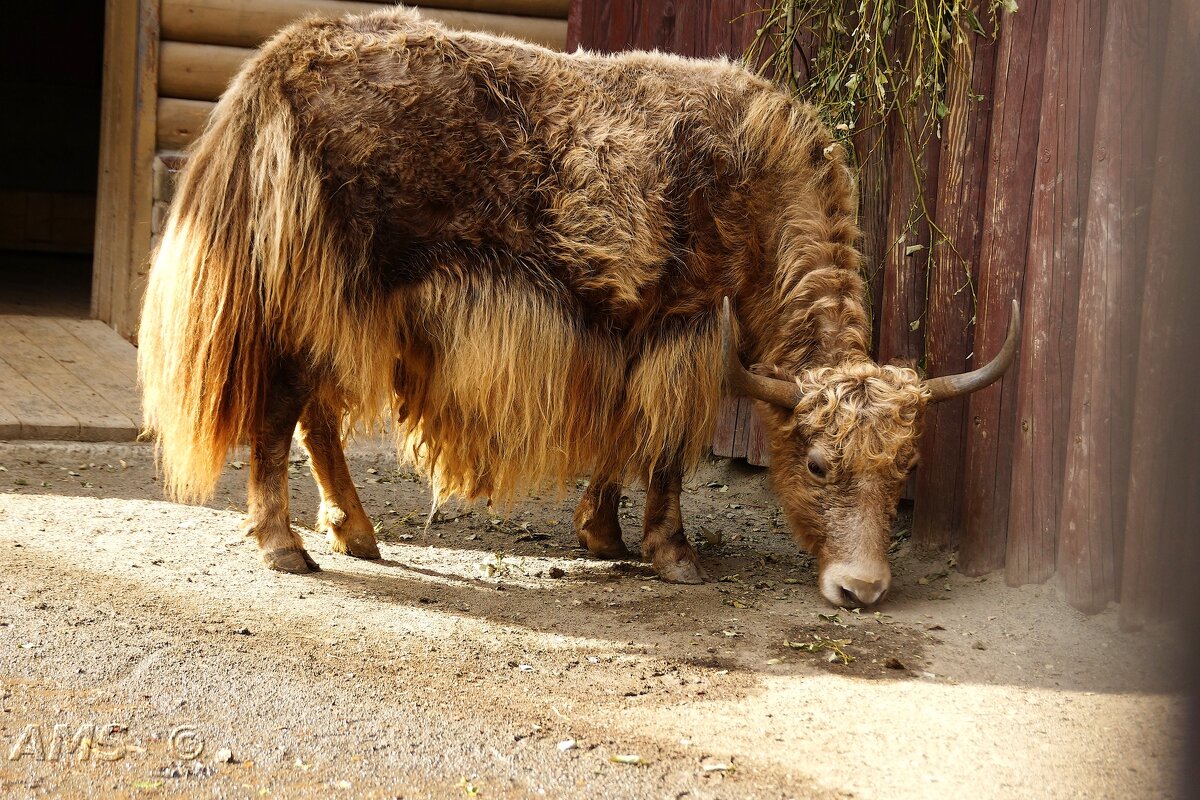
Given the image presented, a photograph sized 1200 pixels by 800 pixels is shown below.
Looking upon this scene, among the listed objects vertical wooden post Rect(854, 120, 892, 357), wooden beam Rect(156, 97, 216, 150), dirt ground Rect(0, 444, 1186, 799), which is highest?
wooden beam Rect(156, 97, 216, 150)

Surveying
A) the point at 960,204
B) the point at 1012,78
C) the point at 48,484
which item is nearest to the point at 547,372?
the point at 960,204

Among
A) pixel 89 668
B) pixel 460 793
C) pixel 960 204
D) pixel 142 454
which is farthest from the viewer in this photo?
pixel 142 454

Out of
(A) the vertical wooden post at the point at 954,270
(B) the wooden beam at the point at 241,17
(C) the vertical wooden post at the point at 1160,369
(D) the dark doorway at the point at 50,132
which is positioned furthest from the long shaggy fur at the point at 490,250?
(D) the dark doorway at the point at 50,132

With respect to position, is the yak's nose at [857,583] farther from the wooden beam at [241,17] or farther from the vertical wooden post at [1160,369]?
the wooden beam at [241,17]

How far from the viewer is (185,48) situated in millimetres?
6859

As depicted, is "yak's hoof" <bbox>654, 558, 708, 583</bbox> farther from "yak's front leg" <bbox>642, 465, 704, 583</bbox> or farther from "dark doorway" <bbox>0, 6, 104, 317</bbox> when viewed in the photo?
"dark doorway" <bbox>0, 6, 104, 317</bbox>

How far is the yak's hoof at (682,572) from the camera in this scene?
4633 millimetres

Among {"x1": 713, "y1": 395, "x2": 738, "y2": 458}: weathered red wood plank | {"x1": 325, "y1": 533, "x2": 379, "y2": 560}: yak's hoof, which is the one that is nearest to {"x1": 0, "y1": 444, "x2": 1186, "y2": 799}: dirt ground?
{"x1": 325, "y1": 533, "x2": 379, "y2": 560}: yak's hoof

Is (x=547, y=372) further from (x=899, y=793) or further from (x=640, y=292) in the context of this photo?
(x=899, y=793)

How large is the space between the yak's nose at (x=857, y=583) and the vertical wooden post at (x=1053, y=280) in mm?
464

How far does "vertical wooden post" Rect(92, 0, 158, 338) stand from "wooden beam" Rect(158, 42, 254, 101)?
6cm

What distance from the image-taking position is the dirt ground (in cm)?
282

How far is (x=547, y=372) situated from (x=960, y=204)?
5.43ft

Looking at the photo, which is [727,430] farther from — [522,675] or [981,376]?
[522,675]
